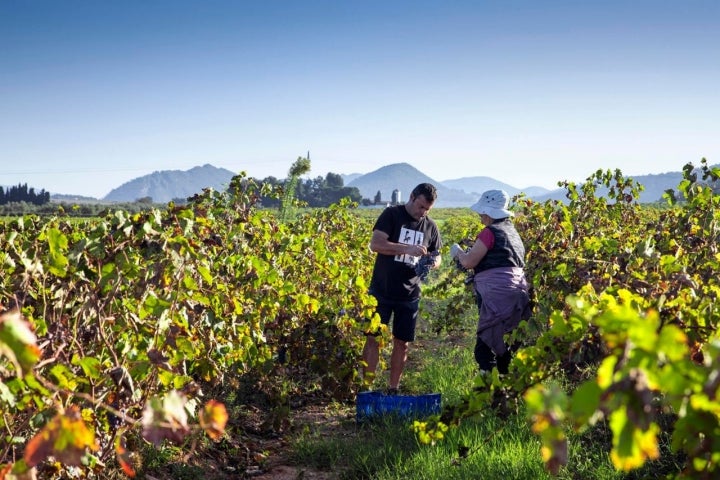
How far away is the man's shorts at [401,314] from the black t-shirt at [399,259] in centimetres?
4

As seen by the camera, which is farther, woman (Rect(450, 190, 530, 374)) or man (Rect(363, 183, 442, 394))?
man (Rect(363, 183, 442, 394))

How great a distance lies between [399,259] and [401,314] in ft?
1.50

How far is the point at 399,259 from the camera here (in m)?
4.39

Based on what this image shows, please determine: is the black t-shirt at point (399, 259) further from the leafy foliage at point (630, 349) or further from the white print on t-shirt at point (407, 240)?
the leafy foliage at point (630, 349)

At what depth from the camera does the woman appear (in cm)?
397

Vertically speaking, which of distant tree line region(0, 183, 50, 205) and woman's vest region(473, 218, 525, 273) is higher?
distant tree line region(0, 183, 50, 205)

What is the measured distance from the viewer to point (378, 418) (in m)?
3.97

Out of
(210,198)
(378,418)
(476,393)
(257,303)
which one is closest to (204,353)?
(257,303)

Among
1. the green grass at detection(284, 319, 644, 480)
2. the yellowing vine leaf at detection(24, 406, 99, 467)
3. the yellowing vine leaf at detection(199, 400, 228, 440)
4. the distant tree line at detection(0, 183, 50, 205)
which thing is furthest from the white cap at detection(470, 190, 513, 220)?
the distant tree line at detection(0, 183, 50, 205)

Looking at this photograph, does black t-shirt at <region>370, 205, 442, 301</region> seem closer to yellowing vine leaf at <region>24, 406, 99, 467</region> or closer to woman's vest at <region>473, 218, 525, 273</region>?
woman's vest at <region>473, 218, 525, 273</region>

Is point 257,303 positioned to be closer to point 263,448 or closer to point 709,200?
point 263,448

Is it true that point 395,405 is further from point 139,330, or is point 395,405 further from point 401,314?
point 139,330

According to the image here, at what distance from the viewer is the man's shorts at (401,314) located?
447 centimetres

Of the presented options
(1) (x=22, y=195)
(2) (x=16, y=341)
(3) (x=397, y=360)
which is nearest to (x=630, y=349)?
(2) (x=16, y=341)
